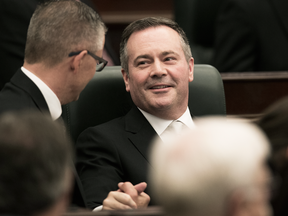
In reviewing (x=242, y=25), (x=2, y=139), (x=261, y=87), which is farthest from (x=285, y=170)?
(x=242, y=25)

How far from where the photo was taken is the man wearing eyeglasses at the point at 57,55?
→ 1.24m

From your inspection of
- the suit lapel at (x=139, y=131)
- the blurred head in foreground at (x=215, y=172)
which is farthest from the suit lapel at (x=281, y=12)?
the blurred head in foreground at (x=215, y=172)

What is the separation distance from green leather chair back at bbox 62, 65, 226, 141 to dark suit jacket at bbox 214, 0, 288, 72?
421mm

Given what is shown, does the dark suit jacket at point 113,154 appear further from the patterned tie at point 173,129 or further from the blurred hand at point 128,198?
the blurred hand at point 128,198

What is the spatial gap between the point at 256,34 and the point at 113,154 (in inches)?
44.6

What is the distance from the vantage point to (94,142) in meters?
1.53

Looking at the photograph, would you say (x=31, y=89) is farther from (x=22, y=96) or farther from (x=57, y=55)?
(x=57, y=55)

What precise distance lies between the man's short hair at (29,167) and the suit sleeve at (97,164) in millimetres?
793

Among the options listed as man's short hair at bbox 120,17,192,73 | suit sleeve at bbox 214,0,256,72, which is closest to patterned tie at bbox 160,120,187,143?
man's short hair at bbox 120,17,192,73

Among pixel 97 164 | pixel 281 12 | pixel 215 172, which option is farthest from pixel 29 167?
pixel 281 12

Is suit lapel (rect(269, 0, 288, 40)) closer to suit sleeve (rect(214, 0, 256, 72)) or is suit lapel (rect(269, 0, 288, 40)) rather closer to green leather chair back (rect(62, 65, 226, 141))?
suit sleeve (rect(214, 0, 256, 72))

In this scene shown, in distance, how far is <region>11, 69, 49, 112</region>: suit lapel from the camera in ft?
3.92

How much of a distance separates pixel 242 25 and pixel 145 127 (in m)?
0.93

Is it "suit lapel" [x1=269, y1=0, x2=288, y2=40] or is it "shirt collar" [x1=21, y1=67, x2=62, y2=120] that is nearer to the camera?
"shirt collar" [x1=21, y1=67, x2=62, y2=120]
